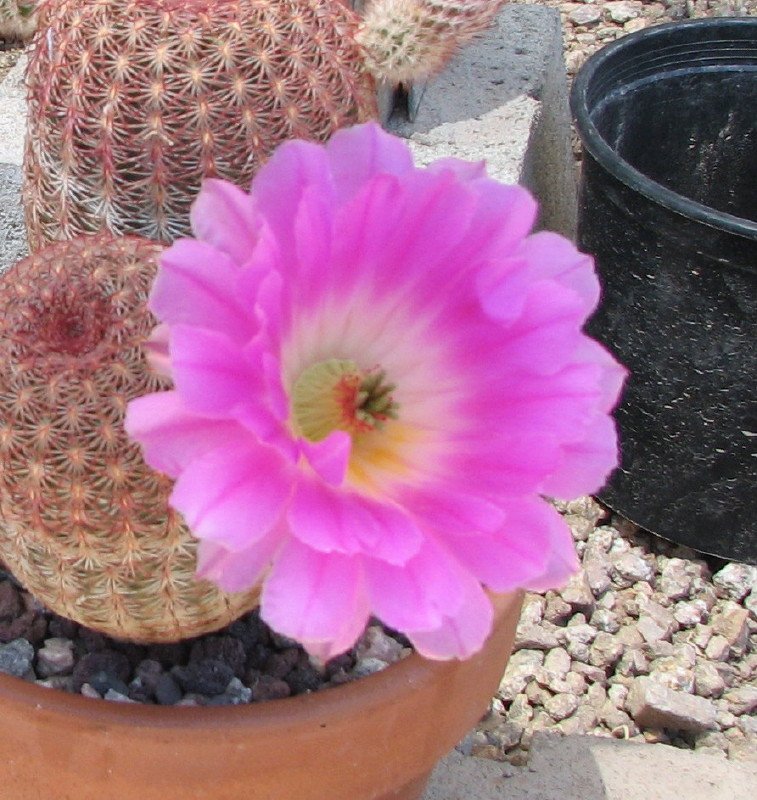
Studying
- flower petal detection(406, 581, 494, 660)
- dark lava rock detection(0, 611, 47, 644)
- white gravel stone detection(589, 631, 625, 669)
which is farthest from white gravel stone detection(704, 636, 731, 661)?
flower petal detection(406, 581, 494, 660)

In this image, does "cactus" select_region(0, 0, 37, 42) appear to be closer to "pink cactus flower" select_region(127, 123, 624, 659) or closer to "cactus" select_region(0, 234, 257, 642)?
"cactus" select_region(0, 234, 257, 642)

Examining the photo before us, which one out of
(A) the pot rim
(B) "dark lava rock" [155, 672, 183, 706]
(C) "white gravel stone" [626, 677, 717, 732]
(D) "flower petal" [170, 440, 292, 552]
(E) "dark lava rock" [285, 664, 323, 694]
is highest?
(D) "flower petal" [170, 440, 292, 552]

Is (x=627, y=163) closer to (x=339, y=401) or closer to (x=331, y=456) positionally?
(x=339, y=401)

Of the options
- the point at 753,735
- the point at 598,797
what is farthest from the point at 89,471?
the point at 753,735

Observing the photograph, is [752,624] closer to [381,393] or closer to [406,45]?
[406,45]

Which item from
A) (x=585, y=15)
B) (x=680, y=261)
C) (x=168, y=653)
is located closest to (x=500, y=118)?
(x=680, y=261)

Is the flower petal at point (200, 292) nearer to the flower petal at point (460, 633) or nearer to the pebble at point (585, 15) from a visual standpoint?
the flower petal at point (460, 633)
